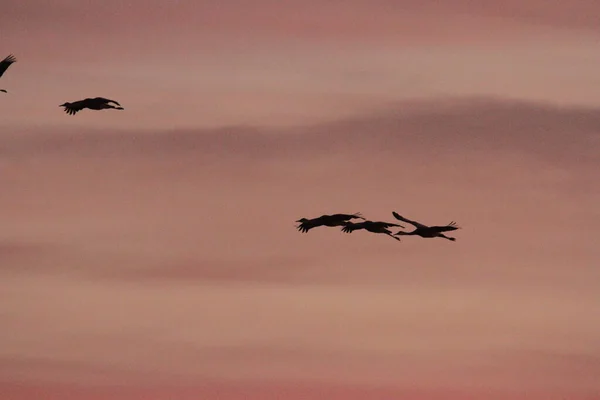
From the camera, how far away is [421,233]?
190250 millimetres

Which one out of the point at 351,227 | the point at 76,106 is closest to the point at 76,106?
the point at 76,106

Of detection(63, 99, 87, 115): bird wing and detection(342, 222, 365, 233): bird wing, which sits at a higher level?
detection(63, 99, 87, 115): bird wing

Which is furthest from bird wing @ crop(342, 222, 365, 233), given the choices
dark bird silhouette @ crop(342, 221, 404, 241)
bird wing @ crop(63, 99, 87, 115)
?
bird wing @ crop(63, 99, 87, 115)

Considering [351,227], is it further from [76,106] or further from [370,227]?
[76,106]

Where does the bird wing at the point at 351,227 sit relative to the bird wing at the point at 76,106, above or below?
below

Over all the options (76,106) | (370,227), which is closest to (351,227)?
(370,227)

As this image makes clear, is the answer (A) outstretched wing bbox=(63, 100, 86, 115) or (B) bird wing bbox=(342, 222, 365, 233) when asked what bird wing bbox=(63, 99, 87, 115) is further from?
(B) bird wing bbox=(342, 222, 365, 233)

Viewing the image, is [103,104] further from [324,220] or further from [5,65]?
[324,220]

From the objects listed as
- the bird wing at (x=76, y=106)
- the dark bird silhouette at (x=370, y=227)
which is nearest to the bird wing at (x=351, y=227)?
the dark bird silhouette at (x=370, y=227)

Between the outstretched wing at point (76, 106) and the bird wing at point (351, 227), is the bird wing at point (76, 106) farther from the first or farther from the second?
the bird wing at point (351, 227)

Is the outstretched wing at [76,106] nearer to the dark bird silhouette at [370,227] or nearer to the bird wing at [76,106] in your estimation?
the bird wing at [76,106]

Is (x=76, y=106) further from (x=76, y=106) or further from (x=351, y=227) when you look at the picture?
(x=351, y=227)

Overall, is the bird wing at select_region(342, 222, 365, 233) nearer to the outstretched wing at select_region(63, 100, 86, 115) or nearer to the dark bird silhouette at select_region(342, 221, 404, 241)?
the dark bird silhouette at select_region(342, 221, 404, 241)

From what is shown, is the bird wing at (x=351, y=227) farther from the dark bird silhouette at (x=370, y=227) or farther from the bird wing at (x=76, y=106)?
the bird wing at (x=76, y=106)
